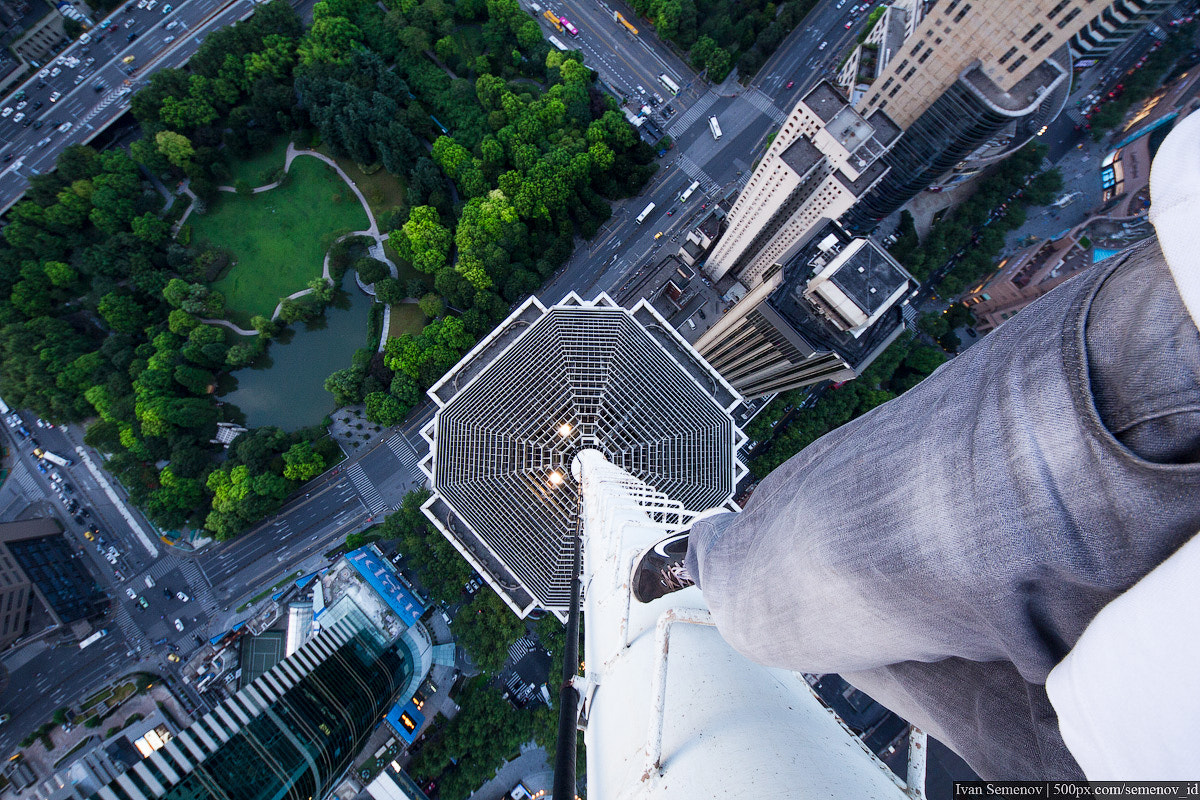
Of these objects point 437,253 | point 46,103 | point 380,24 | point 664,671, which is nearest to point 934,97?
point 437,253

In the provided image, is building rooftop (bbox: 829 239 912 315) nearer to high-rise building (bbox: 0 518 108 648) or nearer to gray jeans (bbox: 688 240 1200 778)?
gray jeans (bbox: 688 240 1200 778)

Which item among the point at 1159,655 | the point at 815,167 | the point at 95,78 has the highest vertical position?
the point at 95,78

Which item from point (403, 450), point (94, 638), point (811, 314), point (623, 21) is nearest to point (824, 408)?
point (811, 314)

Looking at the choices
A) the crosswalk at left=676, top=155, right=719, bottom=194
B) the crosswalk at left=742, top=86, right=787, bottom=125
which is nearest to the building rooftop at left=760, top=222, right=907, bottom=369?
the crosswalk at left=676, top=155, right=719, bottom=194

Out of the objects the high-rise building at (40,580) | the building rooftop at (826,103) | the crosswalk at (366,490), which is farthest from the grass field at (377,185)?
the high-rise building at (40,580)

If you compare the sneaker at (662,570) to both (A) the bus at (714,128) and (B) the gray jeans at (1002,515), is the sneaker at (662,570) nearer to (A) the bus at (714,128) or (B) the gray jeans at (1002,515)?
Answer: (B) the gray jeans at (1002,515)

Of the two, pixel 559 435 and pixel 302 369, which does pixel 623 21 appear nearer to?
pixel 302 369
